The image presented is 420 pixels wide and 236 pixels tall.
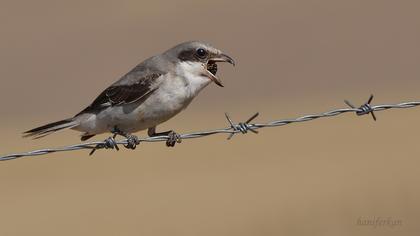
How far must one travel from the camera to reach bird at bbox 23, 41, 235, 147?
7.64 metres

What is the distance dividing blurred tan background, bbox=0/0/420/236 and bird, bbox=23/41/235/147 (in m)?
3.28

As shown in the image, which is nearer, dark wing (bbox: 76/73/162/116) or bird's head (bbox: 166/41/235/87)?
dark wing (bbox: 76/73/162/116)

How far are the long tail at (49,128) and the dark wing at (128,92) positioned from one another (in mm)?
213

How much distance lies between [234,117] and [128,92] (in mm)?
13728

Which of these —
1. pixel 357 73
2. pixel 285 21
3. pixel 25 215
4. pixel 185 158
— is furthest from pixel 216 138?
pixel 285 21

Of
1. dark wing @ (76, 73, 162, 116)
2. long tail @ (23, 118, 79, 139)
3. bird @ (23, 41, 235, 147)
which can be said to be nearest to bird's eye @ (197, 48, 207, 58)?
bird @ (23, 41, 235, 147)

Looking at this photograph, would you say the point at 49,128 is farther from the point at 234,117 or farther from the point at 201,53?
the point at 234,117

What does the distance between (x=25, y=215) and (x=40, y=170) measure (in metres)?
3.48

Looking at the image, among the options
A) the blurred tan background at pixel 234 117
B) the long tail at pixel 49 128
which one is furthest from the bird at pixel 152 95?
the blurred tan background at pixel 234 117

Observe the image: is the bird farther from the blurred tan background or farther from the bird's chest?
the blurred tan background

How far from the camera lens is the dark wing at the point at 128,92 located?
7.71 meters

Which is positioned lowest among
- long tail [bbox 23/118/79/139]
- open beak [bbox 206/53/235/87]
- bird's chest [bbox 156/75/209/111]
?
long tail [bbox 23/118/79/139]

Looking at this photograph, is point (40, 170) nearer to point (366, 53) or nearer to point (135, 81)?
point (135, 81)

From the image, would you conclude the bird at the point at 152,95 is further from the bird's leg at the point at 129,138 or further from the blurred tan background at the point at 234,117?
the blurred tan background at the point at 234,117
